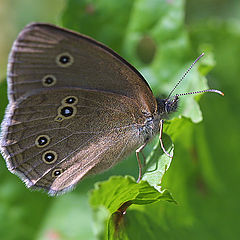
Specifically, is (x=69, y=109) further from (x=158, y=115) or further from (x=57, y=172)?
(x=158, y=115)

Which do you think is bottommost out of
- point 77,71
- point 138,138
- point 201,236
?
→ point 201,236

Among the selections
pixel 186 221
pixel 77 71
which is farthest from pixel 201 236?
pixel 77 71

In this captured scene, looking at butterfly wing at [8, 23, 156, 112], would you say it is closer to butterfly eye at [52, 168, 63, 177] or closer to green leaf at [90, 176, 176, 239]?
butterfly eye at [52, 168, 63, 177]

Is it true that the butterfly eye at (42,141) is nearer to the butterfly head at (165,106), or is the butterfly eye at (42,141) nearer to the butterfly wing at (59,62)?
the butterfly wing at (59,62)

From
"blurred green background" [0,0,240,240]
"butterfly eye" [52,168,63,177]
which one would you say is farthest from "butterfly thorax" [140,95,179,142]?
"butterfly eye" [52,168,63,177]

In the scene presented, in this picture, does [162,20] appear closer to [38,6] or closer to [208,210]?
[208,210]

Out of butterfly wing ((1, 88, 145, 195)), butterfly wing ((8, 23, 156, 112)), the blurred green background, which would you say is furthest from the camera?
the blurred green background

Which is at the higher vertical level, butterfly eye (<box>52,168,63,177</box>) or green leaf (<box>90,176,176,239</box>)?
green leaf (<box>90,176,176,239</box>)

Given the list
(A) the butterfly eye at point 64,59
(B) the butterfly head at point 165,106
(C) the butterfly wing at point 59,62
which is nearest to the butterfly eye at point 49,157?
(C) the butterfly wing at point 59,62
